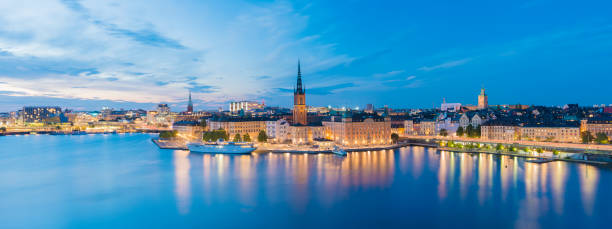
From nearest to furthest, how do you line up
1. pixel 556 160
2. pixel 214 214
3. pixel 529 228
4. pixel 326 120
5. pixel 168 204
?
1. pixel 529 228
2. pixel 214 214
3. pixel 168 204
4. pixel 556 160
5. pixel 326 120

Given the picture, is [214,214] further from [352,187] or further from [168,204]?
[352,187]

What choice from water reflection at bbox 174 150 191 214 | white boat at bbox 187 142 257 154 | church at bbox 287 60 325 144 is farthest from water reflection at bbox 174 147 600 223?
church at bbox 287 60 325 144

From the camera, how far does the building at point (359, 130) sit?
24375 mm

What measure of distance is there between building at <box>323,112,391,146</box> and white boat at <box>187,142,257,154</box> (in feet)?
19.8

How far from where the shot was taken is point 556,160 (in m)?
18.0

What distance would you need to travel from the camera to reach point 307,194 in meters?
11.8

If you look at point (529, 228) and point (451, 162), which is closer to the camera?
point (529, 228)

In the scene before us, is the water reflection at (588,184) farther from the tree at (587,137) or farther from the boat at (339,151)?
the boat at (339,151)

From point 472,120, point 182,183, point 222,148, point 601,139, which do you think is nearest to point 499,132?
point 472,120

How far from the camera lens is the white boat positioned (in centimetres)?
2223

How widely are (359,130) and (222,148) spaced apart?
30.0ft

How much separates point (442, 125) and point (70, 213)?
29382mm

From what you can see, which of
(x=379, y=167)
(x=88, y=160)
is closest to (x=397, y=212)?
(x=379, y=167)

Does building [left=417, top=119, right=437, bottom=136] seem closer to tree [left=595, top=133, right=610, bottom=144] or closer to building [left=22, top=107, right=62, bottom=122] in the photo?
tree [left=595, top=133, right=610, bottom=144]
